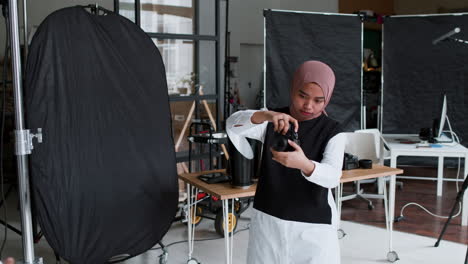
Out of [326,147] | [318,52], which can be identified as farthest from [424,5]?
[326,147]

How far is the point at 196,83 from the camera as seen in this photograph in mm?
4652

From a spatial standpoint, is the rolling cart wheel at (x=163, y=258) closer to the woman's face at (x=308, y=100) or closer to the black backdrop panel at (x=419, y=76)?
the woman's face at (x=308, y=100)

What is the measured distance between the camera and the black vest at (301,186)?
155 centimetres

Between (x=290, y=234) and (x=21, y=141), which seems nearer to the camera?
(x=290, y=234)

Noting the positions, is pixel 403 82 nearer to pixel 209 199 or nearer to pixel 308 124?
pixel 209 199

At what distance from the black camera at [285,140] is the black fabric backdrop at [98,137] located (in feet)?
4.53

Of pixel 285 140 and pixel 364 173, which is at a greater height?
pixel 285 140

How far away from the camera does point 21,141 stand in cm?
179

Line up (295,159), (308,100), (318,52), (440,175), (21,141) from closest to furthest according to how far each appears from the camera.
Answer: (295,159)
(308,100)
(21,141)
(440,175)
(318,52)

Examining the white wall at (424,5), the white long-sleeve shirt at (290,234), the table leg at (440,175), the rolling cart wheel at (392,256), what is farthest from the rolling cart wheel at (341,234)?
Result: the white wall at (424,5)

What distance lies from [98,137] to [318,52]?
3.31m

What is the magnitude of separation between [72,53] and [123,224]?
3.31 feet

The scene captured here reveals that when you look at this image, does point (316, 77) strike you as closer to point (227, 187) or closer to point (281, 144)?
point (281, 144)

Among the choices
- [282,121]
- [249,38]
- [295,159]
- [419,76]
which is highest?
[249,38]
